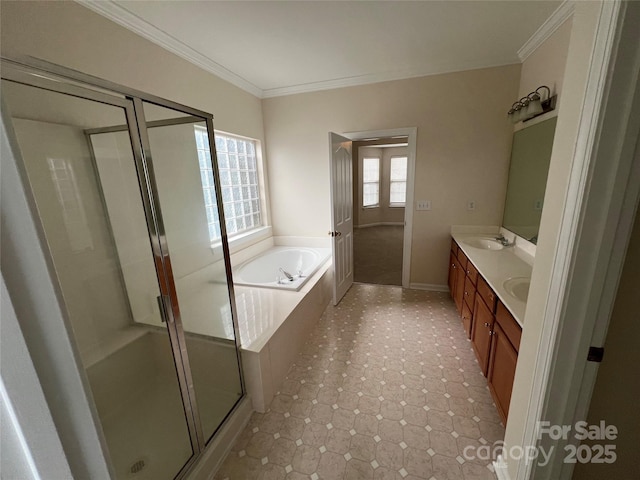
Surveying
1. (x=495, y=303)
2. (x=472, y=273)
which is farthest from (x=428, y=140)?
(x=495, y=303)

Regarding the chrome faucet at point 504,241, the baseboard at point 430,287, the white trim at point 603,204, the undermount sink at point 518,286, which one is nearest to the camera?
the white trim at point 603,204

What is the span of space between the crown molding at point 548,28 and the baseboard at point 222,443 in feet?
11.4

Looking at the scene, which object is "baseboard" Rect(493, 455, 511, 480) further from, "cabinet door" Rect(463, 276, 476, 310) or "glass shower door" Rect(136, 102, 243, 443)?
"glass shower door" Rect(136, 102, 243, 443)

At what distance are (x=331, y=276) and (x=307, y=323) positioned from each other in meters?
0.84

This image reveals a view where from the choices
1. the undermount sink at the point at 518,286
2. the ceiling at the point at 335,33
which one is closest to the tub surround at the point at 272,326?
the undermount sink at the point at 518,286

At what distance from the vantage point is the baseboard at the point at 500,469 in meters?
1.29

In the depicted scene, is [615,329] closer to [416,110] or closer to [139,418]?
[139,418]

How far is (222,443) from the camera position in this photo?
1.49 meters

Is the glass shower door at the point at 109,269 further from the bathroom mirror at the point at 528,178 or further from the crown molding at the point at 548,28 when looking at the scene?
the crown molding at the point at 548,28

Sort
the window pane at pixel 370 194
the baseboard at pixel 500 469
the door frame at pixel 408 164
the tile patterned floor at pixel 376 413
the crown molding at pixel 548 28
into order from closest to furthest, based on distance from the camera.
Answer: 1. the baseboard at pixel 500 469
2. the tile patterned floor at pixel 376 413
3. the crown molding at pixel 548 28
4. the door frame at pixel 408 164
5. the window pane at pixel 370 194

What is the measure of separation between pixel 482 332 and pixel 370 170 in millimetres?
5943

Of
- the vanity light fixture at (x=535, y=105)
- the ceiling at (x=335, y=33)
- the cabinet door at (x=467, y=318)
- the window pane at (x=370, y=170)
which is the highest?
the ceiling at (x=335, y=33)

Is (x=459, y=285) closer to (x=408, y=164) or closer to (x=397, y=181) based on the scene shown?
(x=408, y=164)

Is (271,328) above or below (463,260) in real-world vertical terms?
below
